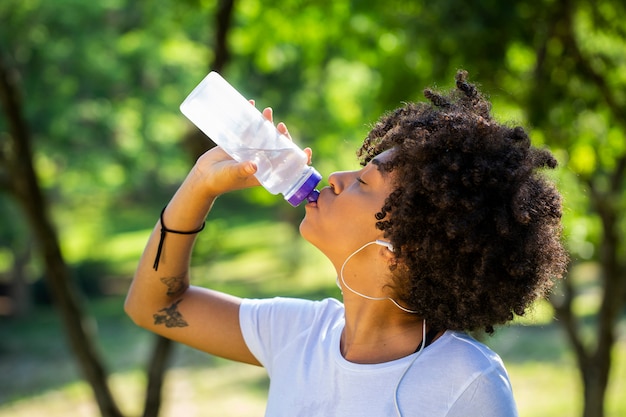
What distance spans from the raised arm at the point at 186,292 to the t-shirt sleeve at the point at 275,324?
0.05 metres

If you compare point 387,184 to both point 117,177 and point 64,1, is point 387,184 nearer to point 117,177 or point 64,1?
point 64,1

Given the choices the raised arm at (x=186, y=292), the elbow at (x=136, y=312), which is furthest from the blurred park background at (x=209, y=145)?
the elbow at (x=136, y=312)

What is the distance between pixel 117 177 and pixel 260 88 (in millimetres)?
3633

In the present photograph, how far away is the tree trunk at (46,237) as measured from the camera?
14.1ft

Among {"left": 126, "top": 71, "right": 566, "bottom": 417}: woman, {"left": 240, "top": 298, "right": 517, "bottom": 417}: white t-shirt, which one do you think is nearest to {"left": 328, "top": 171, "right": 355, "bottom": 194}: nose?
{"left": 126, "top": 71, "right": 566, "bottom": 417}: woman

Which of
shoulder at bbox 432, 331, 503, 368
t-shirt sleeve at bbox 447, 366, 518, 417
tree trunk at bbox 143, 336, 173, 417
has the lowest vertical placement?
tree trunk at bbox 143, 336, 173, 417

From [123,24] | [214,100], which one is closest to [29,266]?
[123,24]

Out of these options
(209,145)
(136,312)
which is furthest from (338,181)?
(209,145)

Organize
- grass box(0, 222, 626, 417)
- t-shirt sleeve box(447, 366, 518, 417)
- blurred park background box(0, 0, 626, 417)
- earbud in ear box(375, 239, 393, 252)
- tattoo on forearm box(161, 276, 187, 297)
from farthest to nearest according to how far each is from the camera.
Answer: grass box(0, 222, 626, 417)
blurred park background box(0, 0, 626, 417)
tattoo on forearm box(161, 276, 187, 297)
earbud in ear box(375, 239, 393, 252)
t-shirt sleeve box(447, 366, 518, 417)

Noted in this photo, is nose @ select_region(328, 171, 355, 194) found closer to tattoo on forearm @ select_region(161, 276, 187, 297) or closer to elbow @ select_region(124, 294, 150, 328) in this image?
tattoo on forearm @ select_region(161, 276, 187, 297)

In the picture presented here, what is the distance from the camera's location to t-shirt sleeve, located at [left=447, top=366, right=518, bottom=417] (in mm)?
1572

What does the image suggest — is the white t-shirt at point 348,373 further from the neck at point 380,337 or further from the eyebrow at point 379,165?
the eyebrow at point 379,165

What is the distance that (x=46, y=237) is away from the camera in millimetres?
4375

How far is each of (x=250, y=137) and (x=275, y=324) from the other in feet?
1.65
